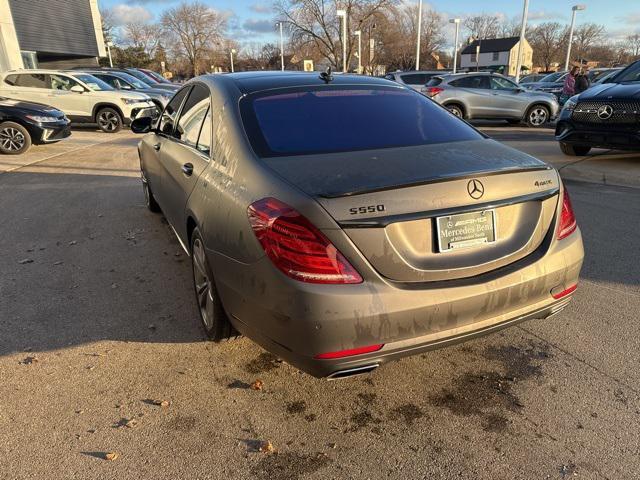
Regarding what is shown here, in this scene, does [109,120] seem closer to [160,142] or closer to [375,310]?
[160,142]

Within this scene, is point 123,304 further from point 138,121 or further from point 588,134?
point 588,134

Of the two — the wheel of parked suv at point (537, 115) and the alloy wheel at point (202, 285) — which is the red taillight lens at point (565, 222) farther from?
the wheel of parked suv at point (537, 115)

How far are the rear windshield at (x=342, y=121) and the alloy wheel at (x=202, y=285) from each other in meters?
0.82

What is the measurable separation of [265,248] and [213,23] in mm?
76342

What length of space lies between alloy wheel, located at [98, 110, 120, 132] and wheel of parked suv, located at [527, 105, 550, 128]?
12.9m

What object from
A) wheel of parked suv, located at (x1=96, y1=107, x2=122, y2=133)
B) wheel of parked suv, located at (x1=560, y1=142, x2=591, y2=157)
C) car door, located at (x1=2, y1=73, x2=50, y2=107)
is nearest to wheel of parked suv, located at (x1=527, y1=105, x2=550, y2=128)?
wheel of parked suv, located at (x1=560, y1=142, x2=591, y2=157)

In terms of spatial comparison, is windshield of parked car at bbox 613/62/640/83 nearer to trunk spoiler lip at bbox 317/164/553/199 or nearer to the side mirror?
trunk spoiler lip at bbox 317/164/553/199

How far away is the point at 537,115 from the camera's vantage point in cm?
1526

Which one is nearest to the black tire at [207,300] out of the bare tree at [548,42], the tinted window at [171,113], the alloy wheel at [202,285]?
the alloy wheel at [202,285]

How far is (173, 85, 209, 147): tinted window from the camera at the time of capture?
3480 millimetres

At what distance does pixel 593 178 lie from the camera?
7441mm

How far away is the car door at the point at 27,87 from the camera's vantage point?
14617 millimetres

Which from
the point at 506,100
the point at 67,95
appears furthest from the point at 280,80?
the point at 67,95

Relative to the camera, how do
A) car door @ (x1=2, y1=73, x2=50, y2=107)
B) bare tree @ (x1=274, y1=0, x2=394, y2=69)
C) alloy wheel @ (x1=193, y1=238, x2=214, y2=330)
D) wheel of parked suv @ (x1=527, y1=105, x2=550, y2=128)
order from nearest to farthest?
alloy wheel @ (x1=193, y1=238, x2=214, y2=330) < car door @ (x1=2, y1=73, x2=50, y2=107) < wheel of parked suv @ (x1=527, y1=105, x2=550, y2=128) < bare tree @ (x1=274, y1=0, x2=394, y2=69)
